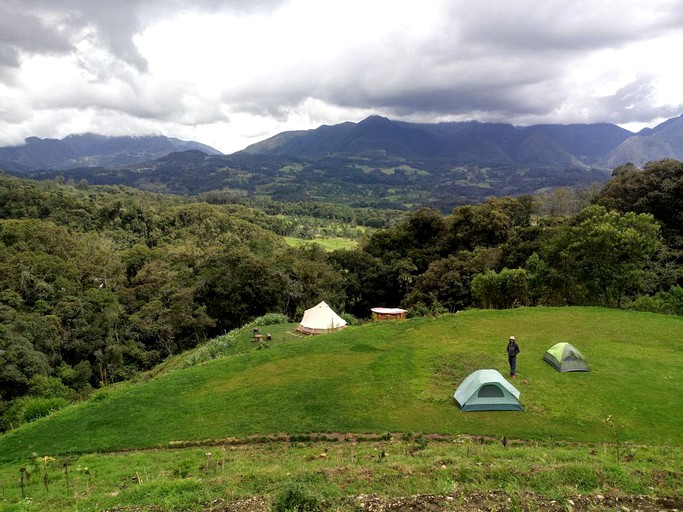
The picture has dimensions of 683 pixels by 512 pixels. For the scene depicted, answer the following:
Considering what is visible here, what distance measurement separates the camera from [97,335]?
1672 inches

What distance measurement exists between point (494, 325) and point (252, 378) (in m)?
13.2

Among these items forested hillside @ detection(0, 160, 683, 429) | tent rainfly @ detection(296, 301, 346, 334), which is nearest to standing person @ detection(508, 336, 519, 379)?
forested hillside @ detection(0, 160, 683, 429)

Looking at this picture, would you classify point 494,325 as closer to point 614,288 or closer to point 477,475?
point 614,288

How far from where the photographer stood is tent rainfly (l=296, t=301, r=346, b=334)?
29000 millimetres

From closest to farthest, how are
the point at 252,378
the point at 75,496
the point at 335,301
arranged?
the point at 75,496 < the point at 252,378 < the point at 335,301

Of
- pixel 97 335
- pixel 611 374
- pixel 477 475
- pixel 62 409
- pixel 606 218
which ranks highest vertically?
pixel 606 218

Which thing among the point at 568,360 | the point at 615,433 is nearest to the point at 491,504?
the point at 615,433

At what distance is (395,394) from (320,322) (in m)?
14.4

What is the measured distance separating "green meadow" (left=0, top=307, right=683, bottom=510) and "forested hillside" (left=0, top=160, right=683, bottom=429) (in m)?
7.15

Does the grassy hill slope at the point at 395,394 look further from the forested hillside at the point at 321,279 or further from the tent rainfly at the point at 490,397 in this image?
the forested hillside at the point at 321,279

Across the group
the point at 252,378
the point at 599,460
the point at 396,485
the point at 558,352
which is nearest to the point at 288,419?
the point at 252,378

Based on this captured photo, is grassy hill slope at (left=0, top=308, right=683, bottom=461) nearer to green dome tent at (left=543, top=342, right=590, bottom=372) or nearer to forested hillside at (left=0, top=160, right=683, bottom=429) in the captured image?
green dome tent at (left=543, top=342, right=590, bottom=372)

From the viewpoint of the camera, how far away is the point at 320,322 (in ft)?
96.3

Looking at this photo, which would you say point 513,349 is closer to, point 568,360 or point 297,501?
point 568,360
